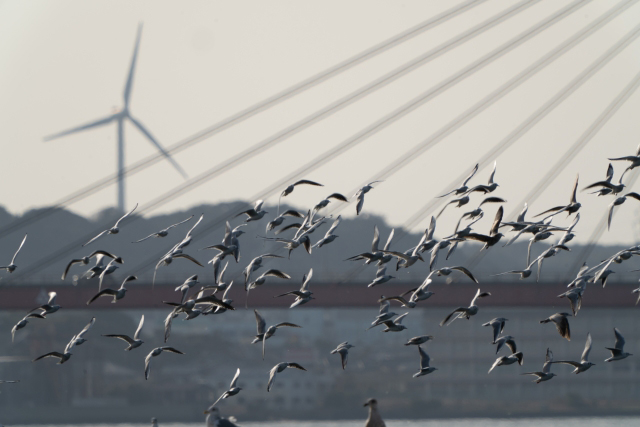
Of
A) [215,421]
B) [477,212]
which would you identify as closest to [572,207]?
[477,212]

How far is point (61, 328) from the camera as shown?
10800 cm

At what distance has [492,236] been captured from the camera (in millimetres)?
23969

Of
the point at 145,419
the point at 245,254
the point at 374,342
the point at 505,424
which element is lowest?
the point at 505,424

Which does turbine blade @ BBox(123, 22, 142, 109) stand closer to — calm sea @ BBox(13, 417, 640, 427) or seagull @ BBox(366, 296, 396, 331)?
calm sea @ BBox(13, 417, 640, 427)

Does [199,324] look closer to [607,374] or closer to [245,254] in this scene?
[245,254]

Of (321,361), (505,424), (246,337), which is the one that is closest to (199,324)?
(246,337)

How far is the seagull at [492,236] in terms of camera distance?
2350 cm

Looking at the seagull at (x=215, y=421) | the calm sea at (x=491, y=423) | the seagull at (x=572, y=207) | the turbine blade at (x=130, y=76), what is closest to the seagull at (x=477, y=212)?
the seagull at (x=572, y=207)

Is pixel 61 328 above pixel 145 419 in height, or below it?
above

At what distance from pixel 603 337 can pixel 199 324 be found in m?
47.8

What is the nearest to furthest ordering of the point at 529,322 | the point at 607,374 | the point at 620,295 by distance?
the point at 620,295 → the point at 607,374 → the point at 529,322

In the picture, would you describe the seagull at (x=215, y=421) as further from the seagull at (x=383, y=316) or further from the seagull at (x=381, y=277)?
the seagull at (x=381, y=277)

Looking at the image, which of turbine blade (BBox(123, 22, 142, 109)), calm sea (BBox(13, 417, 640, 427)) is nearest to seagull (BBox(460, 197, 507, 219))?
calm sea (BBox(13, 417, 640, 427))

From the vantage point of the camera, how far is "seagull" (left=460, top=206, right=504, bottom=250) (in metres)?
23.5
